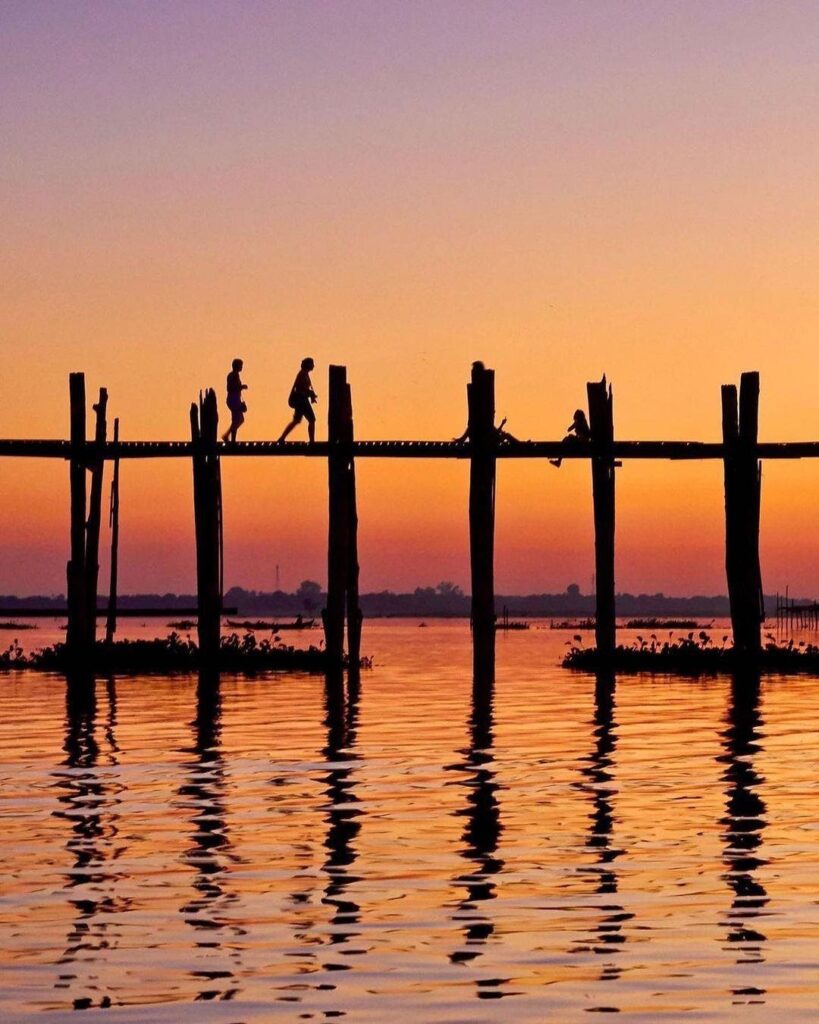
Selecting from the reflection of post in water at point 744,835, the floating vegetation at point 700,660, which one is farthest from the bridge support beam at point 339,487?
the reflection of post in water at point 744,835

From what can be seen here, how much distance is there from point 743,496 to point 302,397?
664cm

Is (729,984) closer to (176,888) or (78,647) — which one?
(176,888)

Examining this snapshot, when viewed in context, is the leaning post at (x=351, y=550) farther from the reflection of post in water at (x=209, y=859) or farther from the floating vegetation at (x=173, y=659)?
the reflection of post in water at (x=209, y=859)

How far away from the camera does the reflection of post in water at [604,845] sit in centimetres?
875

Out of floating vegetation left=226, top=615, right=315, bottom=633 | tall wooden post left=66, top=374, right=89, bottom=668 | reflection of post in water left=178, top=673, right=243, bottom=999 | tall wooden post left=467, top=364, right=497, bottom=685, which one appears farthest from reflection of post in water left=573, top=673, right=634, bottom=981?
floating vegetation left=226, top=615, right=315, bottom=633

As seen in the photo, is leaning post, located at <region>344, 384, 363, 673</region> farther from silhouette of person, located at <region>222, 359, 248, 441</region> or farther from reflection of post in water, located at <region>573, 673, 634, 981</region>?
reflection of post in water, located at <region>573, 673, 634, 981</region>

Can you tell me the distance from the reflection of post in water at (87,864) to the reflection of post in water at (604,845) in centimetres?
215

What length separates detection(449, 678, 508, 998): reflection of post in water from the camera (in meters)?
8.68

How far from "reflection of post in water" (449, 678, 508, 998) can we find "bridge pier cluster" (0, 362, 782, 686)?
8.51 m

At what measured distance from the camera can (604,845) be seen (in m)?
11.7

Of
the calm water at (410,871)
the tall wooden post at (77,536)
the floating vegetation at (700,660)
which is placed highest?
the tall wooden post at (77,536)

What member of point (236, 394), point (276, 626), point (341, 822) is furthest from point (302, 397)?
point (276, 626)

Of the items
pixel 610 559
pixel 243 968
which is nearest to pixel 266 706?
pixel 610 559

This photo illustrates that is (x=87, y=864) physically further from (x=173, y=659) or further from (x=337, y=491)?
(x=173, y=659)
